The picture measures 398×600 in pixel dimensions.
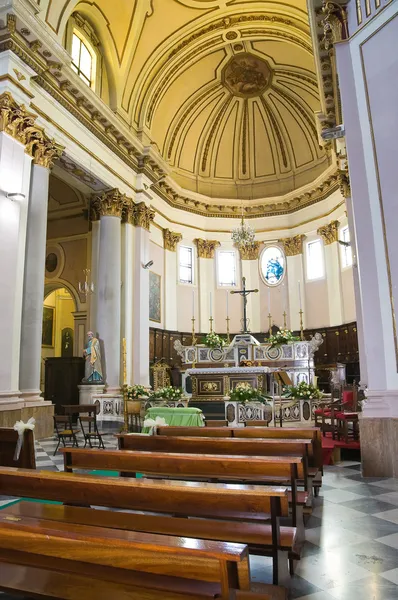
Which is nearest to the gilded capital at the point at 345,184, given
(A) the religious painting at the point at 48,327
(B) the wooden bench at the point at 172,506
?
(B) the wooden bench at the point at 172,506

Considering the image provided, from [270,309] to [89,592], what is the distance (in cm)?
2005

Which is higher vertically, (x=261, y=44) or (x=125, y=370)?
(x=261, y=44)

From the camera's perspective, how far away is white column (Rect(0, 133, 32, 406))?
31.7 feet

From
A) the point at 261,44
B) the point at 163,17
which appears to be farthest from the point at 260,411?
the point at 261,44

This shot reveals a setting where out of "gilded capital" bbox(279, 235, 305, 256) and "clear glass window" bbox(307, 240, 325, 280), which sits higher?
"gilded capital" bbox(279, 235, 305, 256)

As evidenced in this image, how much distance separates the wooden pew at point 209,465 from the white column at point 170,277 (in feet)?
50.8

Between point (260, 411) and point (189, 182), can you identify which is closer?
point (260, 411)

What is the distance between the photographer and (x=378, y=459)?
20.1 feet

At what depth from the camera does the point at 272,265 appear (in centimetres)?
2205

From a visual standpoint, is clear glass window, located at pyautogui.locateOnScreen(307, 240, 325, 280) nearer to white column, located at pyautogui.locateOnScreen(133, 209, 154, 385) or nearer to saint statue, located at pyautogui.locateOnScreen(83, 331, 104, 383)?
white column, located at pyautogui.locateOnScreen(133, 209, 154, 385)

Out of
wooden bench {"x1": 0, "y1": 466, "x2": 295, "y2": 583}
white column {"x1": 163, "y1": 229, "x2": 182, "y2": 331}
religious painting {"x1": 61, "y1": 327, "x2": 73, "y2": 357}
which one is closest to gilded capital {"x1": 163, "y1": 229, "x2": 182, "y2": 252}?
white column {"x1": 163, "y1": 229, "x2": 182, "y2": 331}

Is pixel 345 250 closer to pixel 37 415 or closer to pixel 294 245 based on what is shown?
pixel 294 245

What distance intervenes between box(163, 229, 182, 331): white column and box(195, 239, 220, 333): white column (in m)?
1.52

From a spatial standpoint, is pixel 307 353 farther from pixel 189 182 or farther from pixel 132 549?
pixel 132 549
